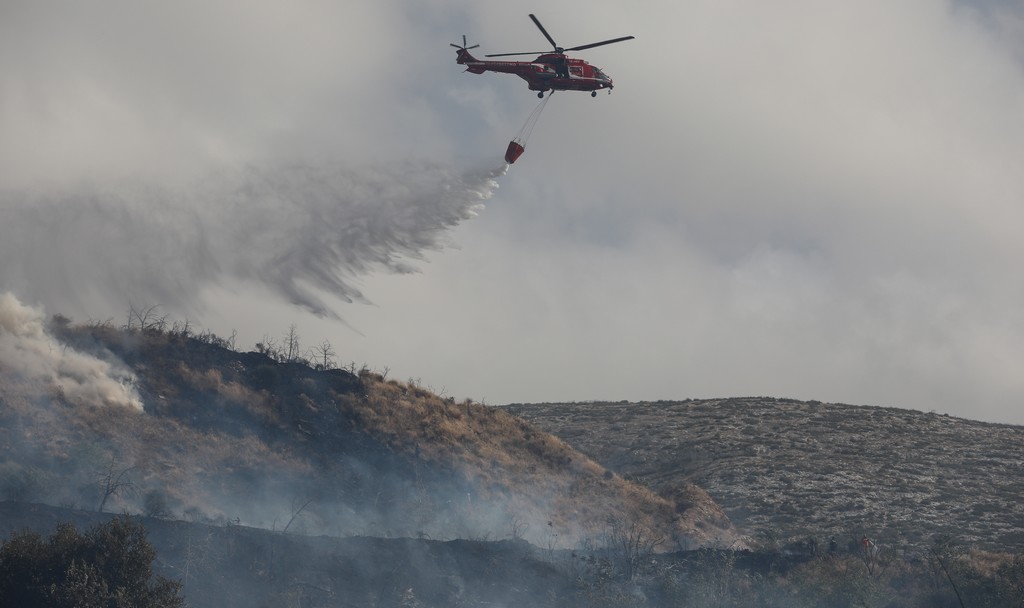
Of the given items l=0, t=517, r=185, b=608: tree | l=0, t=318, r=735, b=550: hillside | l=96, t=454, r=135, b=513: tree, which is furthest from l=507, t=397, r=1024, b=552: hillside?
l=0, t=517, r=185, b=608: tree

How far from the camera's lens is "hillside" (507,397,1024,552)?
7662 cm

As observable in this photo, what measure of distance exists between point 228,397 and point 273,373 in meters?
5.59

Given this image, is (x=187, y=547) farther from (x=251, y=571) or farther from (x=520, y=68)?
(x=520, y=68)

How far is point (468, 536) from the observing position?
7050 centimetres

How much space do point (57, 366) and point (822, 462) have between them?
58.1 metres

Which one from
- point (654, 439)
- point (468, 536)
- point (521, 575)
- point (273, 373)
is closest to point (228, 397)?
point (273, 373)

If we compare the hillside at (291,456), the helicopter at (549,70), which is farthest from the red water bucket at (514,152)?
the hillside at (291,456)

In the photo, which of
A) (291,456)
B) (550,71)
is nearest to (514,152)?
(550,71)

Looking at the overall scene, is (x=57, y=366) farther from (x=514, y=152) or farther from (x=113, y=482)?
(x=514, y=152)

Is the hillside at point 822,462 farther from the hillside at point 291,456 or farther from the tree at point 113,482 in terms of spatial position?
the tree at point 113,482

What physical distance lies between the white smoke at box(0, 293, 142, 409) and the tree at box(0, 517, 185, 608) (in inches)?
969

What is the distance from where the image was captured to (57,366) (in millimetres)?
68750

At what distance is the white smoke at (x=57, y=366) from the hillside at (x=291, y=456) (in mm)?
206

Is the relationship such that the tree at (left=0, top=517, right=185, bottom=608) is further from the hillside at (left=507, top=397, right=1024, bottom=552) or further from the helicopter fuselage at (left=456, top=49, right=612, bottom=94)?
the hillside at (left=507, top=397, right=1024, bottom=552)
